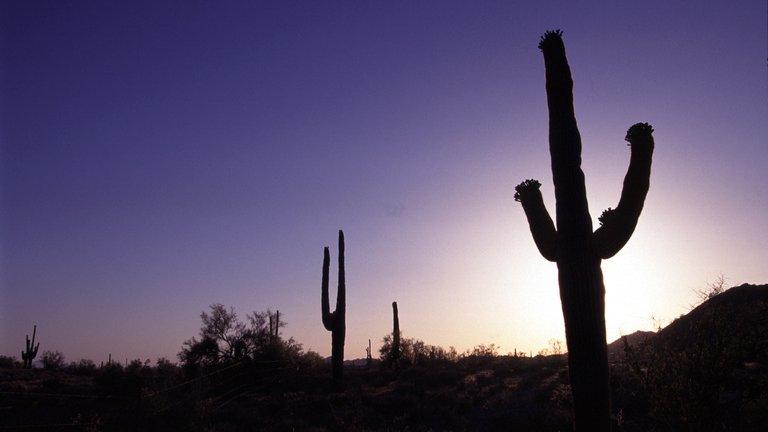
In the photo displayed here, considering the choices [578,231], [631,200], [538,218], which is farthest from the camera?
[538,218]

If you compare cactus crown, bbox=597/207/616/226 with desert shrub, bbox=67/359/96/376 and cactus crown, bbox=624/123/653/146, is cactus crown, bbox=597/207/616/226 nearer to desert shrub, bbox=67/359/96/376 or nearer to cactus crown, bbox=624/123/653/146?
cactus crown, bbox=624/123/653/146

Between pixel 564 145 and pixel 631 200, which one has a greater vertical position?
pixel 564 145

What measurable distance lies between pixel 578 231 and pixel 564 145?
1516mm

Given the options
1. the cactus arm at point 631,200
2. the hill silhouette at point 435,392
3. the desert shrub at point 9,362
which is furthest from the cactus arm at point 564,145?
the desert shrub at point 9,362

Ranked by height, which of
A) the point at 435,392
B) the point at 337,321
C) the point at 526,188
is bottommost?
the point at 435,392

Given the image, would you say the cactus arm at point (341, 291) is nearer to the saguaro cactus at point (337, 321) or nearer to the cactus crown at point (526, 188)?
the saguaro cactus at point (337, 321)

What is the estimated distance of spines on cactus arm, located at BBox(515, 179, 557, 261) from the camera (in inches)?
343

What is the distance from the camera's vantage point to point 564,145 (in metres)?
8.61

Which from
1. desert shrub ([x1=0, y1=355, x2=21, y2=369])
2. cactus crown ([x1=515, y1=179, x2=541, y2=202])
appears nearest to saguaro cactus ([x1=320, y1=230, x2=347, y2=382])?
cactus crown ([x1=515, y1=179, x2=541, y2=202])

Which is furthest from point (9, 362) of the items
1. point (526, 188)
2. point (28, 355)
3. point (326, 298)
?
point (526, 188)

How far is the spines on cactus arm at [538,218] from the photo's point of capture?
8703mm

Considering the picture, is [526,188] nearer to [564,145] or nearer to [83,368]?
[564,145]

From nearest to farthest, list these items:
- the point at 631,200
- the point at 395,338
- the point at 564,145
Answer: the point at 631,200 → the point at 564,145 → the point at 395,338

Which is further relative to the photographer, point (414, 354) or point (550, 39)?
point (414, 354)
